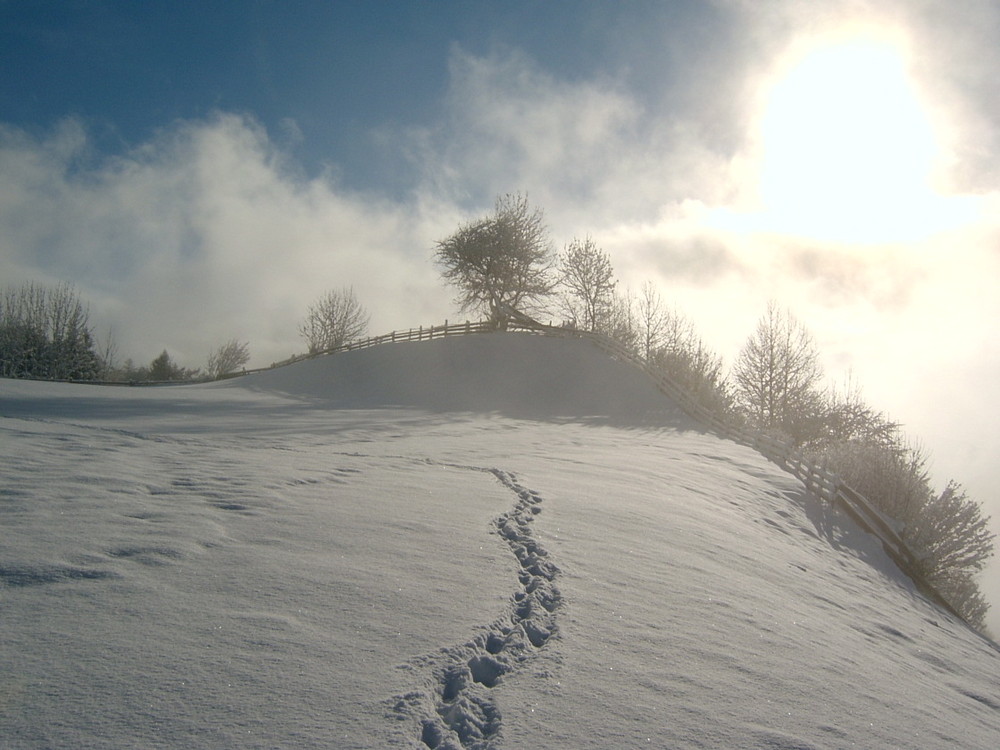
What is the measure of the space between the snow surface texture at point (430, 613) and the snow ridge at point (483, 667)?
18 millimetres

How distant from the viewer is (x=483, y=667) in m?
3.99

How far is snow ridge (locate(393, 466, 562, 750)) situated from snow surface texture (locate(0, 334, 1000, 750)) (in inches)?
0.7

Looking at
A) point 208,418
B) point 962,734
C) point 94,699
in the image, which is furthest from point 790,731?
point 208,418

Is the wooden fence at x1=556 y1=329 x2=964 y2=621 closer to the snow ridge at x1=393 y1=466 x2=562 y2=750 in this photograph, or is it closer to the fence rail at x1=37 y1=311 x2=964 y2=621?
the fence rail at x1=37 y1=311 x2=964 y2=621

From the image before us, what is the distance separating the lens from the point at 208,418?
51.0 ft

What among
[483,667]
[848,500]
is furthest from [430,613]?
[848,500]

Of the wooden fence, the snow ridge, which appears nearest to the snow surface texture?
the snow ridge

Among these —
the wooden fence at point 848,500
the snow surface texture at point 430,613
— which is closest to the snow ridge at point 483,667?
the snow surface texture at point 430,613

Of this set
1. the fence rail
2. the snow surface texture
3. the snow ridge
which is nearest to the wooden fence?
the fence rail

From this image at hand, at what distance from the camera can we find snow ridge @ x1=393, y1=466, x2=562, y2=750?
3328 millimetres

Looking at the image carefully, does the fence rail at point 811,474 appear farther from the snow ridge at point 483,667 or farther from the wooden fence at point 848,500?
the snow ridge at point 483,667

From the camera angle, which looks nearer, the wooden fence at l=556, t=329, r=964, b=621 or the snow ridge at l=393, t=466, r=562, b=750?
the snow ridge at l=393, t=466, r=562, b=750

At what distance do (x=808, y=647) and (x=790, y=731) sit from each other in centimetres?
174

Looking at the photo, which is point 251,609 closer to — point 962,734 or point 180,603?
point 180,603
